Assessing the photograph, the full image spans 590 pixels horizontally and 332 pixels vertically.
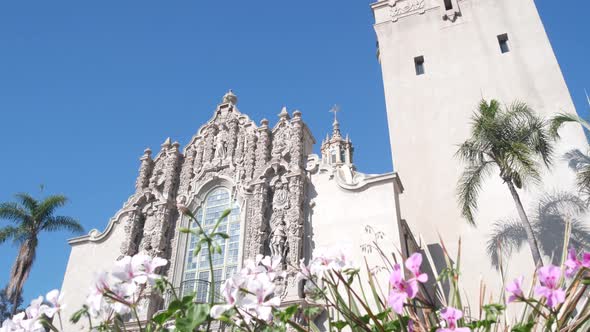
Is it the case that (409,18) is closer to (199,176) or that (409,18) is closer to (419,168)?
(419,168)

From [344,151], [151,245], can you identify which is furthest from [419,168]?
[344,151]

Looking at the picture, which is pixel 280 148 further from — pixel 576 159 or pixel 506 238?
pixel 576 159

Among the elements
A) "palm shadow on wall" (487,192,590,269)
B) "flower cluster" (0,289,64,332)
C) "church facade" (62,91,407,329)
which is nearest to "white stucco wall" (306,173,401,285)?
"church facade" (62,91,407,329)

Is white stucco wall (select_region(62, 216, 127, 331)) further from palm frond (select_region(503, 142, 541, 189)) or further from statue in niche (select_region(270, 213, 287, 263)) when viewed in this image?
palm frond (select_region(503, 142, 541, 189))

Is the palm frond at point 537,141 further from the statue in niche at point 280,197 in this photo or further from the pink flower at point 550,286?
the pink flower at point 550,286

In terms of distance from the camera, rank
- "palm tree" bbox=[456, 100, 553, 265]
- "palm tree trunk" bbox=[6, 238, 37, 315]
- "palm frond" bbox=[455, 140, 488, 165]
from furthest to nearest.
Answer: "palm tree trunk" bbox=[6, 238, 37, 315] → "palm frond" bbox=[455, 140, 488, 165] → "palm tree" bbox=[456, 100, 553, 265]

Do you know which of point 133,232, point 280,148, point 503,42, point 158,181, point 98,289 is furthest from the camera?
point 503,42

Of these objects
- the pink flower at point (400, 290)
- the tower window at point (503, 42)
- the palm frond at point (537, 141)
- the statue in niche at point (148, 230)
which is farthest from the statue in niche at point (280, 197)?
the pink flower at point (400, 290)

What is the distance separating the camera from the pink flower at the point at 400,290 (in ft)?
9.67

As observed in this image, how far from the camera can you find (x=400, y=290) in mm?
3041

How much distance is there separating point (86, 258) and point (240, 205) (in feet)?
23.9

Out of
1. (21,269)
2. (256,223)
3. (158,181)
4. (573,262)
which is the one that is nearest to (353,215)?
(256,223)

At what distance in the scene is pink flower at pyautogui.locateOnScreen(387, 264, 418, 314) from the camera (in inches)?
116

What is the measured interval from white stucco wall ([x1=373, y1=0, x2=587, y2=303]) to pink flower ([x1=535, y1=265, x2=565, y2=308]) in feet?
49.7
